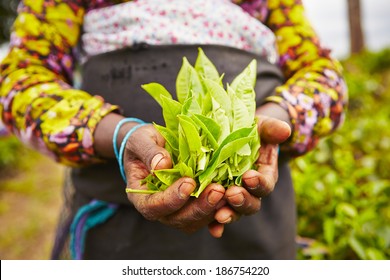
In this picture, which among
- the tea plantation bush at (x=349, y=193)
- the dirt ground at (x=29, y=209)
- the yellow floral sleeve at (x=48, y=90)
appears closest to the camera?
the yellow floral sleeve at (x=48, y=90)

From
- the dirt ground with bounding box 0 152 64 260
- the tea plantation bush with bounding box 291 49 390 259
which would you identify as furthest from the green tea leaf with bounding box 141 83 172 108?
the dirt ground with bounding box 0 152 64 260

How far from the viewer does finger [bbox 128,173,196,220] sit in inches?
29.6

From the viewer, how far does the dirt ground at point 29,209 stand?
2.92m

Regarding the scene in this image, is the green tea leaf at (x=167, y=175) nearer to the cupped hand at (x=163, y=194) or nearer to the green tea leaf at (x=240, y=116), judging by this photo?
the cupped hand at (x=163, y=194)

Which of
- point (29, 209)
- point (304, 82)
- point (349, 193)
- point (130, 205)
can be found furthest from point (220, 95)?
point (29, 209)

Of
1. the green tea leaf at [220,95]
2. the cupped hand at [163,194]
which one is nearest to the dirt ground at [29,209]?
the cupped hand at [163,194]

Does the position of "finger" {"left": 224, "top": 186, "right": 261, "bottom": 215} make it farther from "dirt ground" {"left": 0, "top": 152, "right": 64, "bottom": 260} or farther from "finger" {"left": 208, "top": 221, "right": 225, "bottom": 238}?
"dirt ground" {"left": 0, "top": 152, "right": 64, "bottom": 260}

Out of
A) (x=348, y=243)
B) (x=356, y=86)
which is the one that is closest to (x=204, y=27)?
(x=348, y=243)

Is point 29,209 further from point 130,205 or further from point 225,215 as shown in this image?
point 225,215

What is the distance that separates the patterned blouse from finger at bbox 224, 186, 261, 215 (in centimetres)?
30

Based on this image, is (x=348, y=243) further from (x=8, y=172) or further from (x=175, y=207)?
(x=8, y=172)

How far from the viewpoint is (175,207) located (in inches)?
30.4

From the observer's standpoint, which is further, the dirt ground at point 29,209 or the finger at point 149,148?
the dirt ground at point 29,209

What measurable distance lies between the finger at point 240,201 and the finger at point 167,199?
0.27 feet
